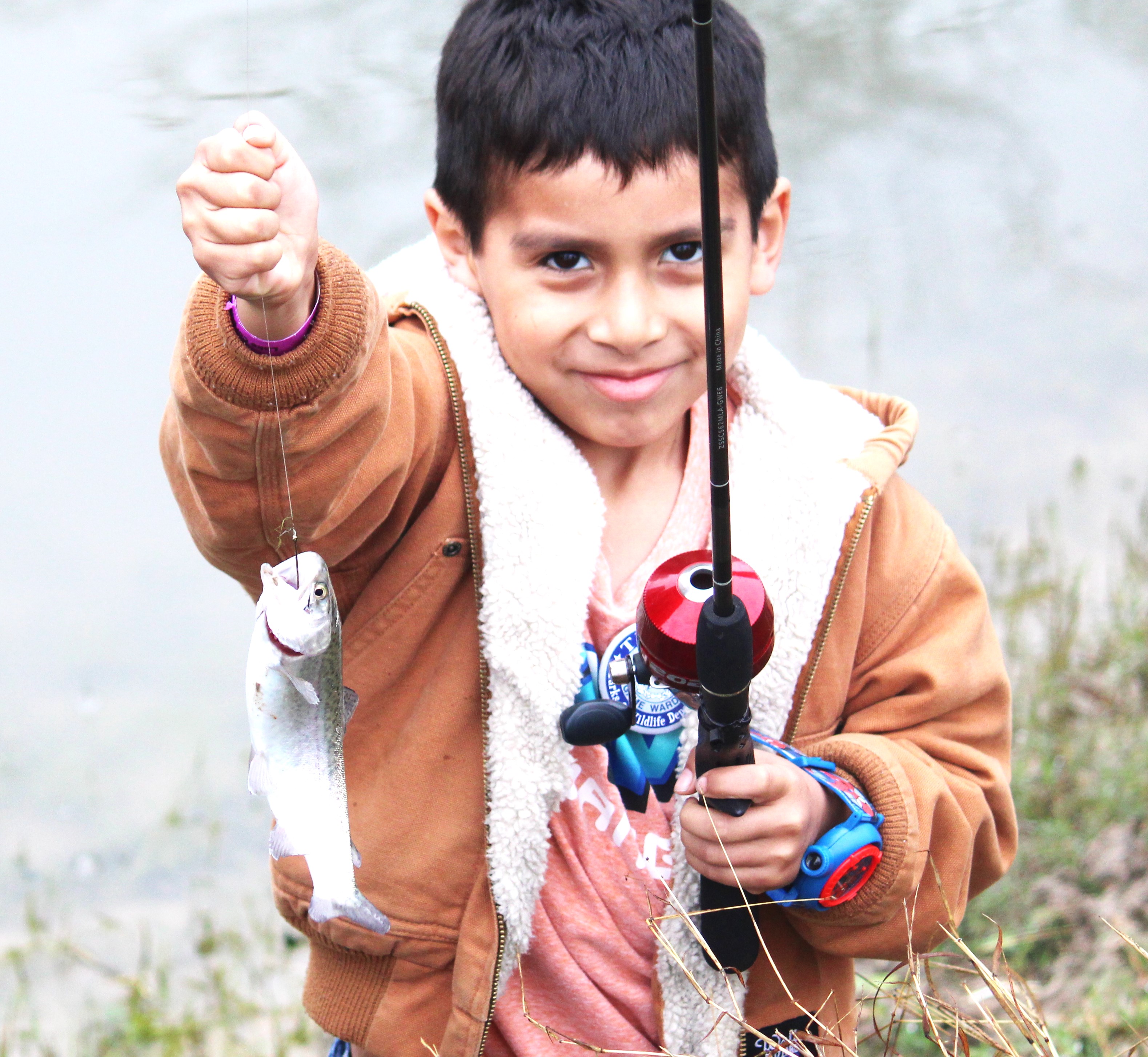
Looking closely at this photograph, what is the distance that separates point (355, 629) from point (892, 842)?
0.74 m

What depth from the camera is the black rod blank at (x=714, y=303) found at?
1221mm

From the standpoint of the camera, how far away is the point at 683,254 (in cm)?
168

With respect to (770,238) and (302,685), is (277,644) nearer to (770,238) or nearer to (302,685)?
(302,685)

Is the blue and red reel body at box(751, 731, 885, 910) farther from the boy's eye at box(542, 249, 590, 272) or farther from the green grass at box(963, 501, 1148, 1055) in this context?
the green grass at box(963, 501, 1148, 1055)

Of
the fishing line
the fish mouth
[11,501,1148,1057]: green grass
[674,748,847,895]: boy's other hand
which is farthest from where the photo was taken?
[11,501,1148,1057]: green grass

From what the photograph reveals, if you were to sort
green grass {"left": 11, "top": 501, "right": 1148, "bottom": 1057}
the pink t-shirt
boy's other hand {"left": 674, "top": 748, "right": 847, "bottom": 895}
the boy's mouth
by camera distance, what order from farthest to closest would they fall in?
1. green grass {"left": 11, "top": 501, "right": 1148, "bottom": 1057}
2. the pink t-shirt
3. the boy's mouth
4. boy's other hand {"left": 674, "top": 748, "right": 847, "bottom": 895}

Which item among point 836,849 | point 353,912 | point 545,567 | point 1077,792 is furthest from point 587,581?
point 1077,792

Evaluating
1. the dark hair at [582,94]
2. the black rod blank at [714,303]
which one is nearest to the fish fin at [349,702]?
the black rod blank at [714,303]

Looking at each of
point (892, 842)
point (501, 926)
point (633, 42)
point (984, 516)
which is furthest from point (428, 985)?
point (984, 516)

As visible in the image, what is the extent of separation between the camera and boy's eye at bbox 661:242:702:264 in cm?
167

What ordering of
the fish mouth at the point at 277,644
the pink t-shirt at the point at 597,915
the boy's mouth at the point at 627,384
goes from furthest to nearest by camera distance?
the pink t-shirt at the point at 597,915, the boy's mouth at the point at 627,384, the fish mouth at the point at 277,644

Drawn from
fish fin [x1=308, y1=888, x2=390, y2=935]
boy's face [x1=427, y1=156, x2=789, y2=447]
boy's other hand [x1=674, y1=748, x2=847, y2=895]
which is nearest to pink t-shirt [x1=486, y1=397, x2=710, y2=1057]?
boy's other hand [x1=674, y1=748, x2=847, y2=895]

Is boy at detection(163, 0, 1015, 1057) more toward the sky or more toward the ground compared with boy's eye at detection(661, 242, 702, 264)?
more toward the ground

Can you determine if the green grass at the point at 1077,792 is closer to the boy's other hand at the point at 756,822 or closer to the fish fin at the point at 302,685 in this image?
the boy's other hand at the point at 756,822
